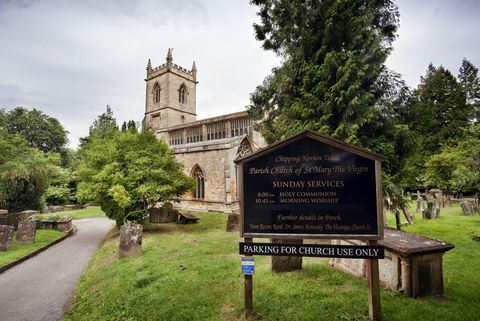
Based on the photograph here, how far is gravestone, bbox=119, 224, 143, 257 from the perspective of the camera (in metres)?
9.05

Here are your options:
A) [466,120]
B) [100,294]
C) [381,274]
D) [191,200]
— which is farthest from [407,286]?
[466,120]

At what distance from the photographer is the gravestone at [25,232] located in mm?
12320

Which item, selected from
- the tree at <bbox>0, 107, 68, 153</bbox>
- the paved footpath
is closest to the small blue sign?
the paved footpath

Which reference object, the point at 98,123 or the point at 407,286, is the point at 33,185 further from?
the point at 98,123

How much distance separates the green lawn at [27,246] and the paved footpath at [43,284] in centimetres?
41

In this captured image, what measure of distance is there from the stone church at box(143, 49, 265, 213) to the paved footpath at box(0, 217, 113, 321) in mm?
5446

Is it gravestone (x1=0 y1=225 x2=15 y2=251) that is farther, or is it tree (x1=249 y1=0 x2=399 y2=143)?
gravestone (x1=0 y1=225 x2=15 y2=251)

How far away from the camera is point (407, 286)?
4.87 m

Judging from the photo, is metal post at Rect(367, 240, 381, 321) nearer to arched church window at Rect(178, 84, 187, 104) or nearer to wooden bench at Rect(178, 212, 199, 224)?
wooden bench at Rect(178, 212, 199, 224)

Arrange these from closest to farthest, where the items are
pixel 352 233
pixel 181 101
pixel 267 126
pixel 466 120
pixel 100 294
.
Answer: pixel 352 233, pixel 100 294, pixel 267 126, pixel 466 120, pixel 181 101

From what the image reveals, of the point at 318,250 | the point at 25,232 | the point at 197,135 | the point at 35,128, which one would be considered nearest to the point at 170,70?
the point at 197,135

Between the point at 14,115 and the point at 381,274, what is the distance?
2058 inches

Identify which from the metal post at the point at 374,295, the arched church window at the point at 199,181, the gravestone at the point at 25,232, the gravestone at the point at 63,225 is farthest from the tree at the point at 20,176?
the metal post at the point at 374,295

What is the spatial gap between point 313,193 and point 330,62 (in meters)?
6.74
